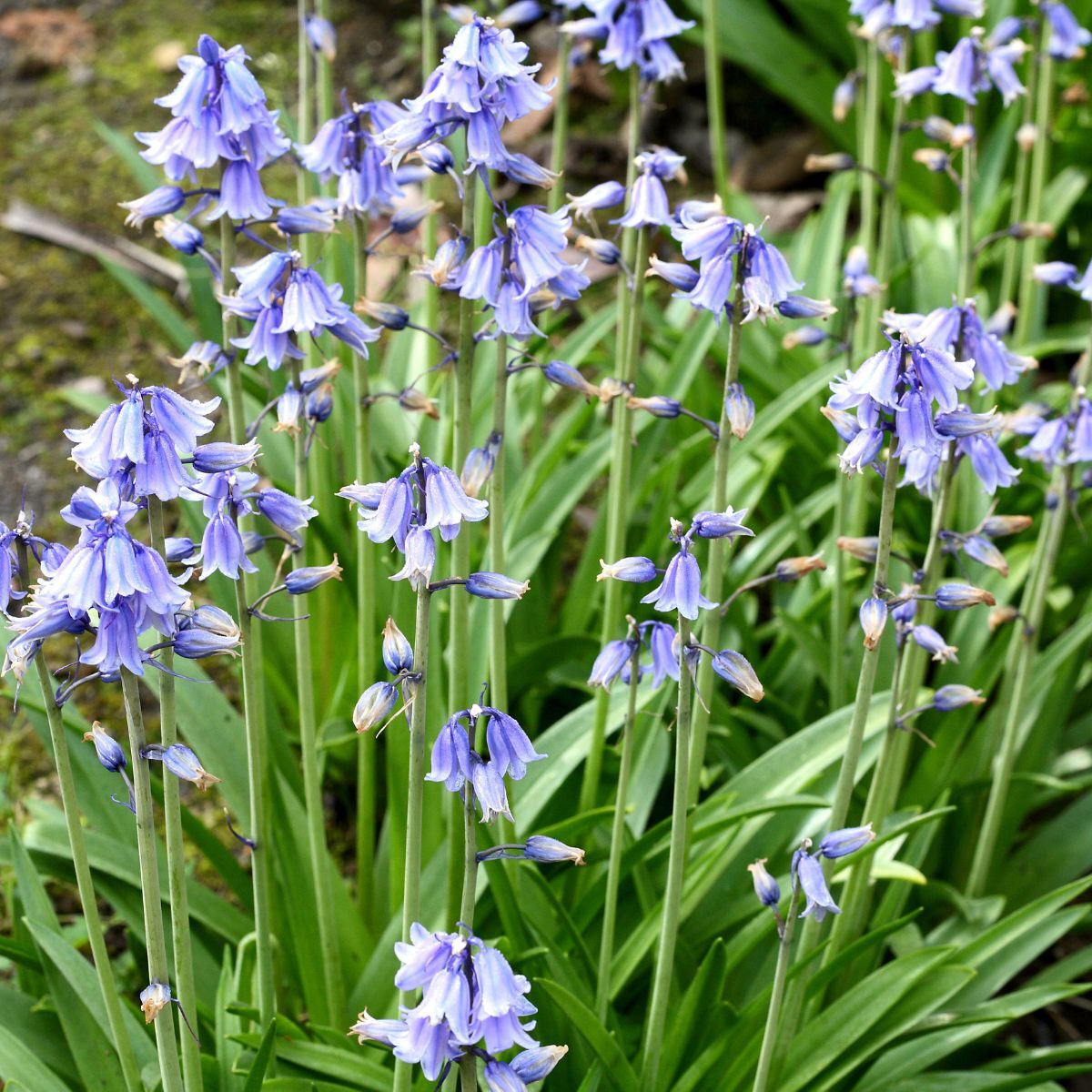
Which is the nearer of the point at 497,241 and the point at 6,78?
the point at 497,241

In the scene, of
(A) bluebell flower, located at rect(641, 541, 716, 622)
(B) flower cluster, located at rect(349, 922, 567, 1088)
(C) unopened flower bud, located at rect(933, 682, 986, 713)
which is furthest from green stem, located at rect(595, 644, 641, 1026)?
(B) flower cluster, located at rect(349, 922, 567, 1088)

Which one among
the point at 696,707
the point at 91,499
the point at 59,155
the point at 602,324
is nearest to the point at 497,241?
the point at 91,499

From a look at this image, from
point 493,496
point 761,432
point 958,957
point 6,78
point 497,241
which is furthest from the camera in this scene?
point 6,78

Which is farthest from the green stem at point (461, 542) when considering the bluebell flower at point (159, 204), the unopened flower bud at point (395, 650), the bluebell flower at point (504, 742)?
the bluebell flower at point (504, 742)

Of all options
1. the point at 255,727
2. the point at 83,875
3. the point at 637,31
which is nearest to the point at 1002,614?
the point at 637,31

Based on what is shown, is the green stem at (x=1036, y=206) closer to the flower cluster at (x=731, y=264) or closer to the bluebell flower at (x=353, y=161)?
the flower cluster at (x=731, y=264)

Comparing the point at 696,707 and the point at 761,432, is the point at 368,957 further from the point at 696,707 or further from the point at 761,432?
the point at 761,432
